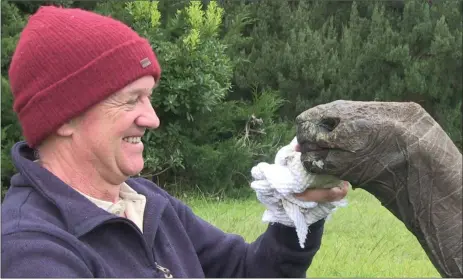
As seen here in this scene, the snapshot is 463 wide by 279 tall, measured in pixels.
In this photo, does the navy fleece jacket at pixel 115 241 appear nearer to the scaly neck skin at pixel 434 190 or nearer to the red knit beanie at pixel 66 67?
the red knit beanie at pixel 66 67

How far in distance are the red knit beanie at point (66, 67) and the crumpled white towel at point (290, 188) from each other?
1.36 feet

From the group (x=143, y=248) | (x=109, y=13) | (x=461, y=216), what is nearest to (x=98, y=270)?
(x=143, y=248)

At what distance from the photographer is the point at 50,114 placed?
6.46 ft

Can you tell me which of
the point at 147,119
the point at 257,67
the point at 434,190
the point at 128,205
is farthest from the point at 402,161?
the point at 257,67

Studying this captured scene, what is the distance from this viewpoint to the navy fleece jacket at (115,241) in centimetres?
177

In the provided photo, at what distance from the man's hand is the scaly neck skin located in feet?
0.74

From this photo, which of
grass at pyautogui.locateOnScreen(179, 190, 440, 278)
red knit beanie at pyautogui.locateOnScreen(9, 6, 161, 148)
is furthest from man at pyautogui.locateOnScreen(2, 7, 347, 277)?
grass at pyautogui.locateOnScreen(179, 190, 440, 278)

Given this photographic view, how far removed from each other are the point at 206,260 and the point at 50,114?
2.42 ft

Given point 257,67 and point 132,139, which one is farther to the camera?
point 257,67

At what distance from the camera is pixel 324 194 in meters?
1.97

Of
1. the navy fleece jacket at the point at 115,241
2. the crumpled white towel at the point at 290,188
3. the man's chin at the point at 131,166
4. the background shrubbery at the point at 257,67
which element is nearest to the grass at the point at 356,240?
the background shrubbery at the point at 257,67

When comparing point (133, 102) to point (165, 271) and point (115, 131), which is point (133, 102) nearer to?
point (115, 131)

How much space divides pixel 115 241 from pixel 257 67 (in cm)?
715

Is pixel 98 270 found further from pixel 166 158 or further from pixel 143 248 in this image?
pixel 166 158
